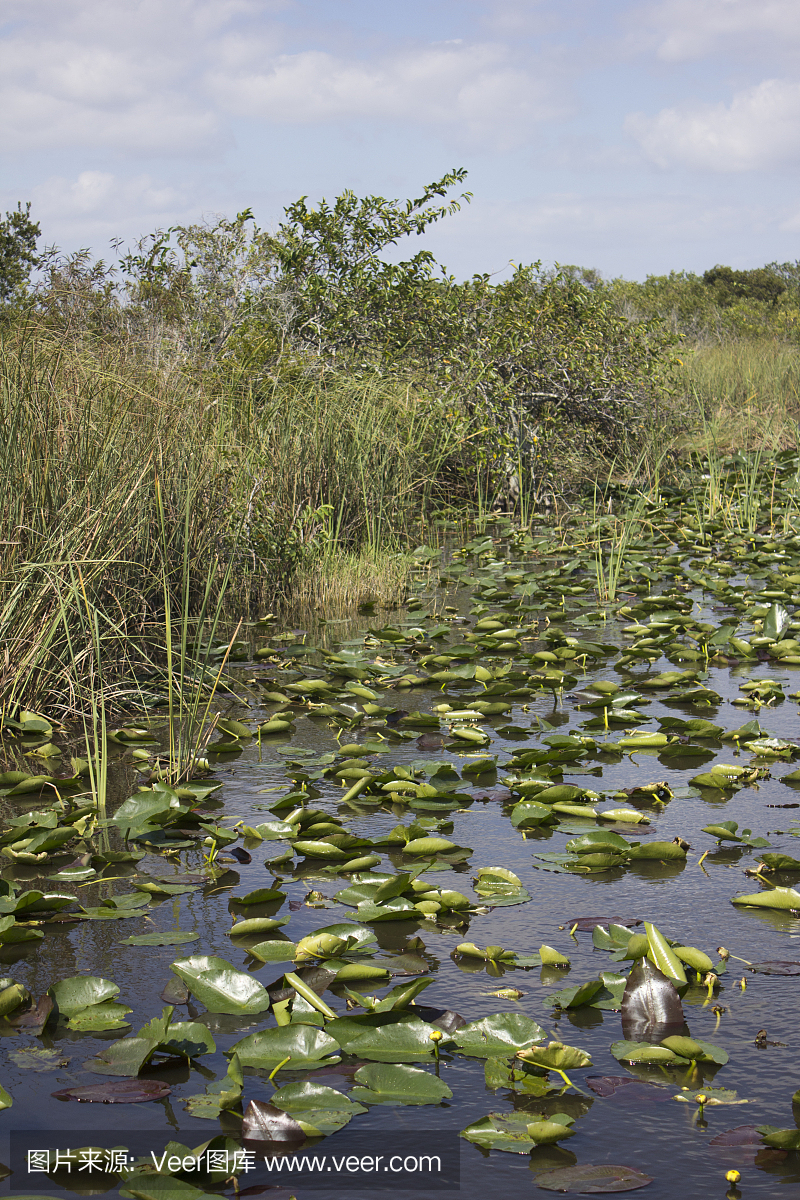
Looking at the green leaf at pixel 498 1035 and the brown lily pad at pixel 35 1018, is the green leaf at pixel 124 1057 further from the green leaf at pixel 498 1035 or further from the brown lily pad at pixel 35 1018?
the green leaf at pixel 498 1035

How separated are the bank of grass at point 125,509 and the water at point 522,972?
3.15 feet

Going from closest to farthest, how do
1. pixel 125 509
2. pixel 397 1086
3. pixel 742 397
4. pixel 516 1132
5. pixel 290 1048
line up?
pixel 516 1132, pixel 397 1086, pixel 290 1048, pixel 125 509, pixel 742 397

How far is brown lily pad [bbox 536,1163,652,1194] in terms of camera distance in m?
1.65

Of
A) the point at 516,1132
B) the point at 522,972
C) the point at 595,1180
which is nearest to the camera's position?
the point at 595,1180

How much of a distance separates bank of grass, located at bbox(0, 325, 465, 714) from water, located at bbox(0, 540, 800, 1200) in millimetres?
962

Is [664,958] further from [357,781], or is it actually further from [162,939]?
[357,781]

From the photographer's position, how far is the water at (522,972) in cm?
177

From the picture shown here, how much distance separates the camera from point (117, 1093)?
1.89 meters

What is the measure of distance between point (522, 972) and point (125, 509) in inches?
115

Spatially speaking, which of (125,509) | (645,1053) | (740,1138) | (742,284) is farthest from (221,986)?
(742,284)

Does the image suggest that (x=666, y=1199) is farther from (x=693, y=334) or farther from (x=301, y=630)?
(x=693, y=334)

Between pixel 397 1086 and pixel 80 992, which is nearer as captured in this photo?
pixel 397 1086

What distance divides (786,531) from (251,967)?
7.45 metres

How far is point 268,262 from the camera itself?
1031 centimetres
